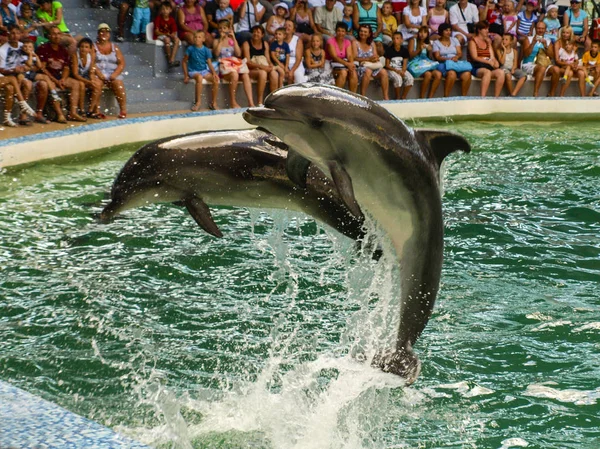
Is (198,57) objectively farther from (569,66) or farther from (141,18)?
(569,66)

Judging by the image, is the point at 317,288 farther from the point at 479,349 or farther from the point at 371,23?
the point at 371,23

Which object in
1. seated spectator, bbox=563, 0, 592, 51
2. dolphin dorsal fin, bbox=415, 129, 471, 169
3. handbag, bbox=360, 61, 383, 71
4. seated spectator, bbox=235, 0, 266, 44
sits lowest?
handbag, bbox=360, 61, 383, 71

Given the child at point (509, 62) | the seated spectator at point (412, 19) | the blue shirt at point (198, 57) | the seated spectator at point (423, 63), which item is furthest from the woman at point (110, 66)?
the child at point (509, 62)

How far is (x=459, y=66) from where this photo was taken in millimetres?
18828

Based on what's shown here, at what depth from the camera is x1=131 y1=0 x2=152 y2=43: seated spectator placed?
52.6 ft

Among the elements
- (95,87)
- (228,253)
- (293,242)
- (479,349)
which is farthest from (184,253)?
(95,87)

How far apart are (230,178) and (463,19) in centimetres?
1565

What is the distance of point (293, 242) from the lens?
8531 millimetres

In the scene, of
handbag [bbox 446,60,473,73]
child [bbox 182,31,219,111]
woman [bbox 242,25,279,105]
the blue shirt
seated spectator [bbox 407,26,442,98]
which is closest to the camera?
child [bbox 182,31,219,111]

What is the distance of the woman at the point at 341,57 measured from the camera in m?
17.1

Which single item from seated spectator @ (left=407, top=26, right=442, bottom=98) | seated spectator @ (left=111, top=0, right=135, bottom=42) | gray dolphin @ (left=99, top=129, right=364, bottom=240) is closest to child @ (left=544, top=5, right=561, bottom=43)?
seated spectator @ (left=407, top=26, right=442, bottom=98)

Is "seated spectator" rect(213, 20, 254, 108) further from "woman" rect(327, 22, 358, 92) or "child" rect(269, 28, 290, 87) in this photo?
"woman" rect(327, 22, 358, 92)

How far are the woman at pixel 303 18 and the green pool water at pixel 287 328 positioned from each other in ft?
28.5

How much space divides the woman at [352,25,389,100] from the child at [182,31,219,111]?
10.8 ft
